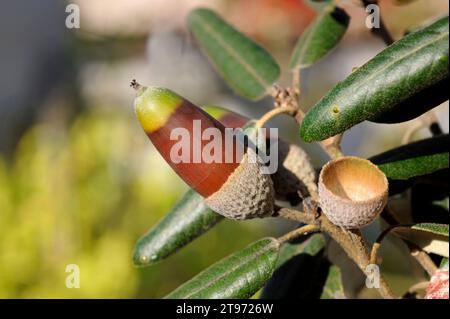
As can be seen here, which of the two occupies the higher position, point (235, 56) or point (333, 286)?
point (235, 56)

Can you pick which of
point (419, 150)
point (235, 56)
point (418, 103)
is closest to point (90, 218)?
point (235, 56)

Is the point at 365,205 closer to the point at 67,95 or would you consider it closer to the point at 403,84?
the point at 403,84

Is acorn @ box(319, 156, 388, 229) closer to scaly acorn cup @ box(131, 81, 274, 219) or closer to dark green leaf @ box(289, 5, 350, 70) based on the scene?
scaly acorn cup @ box(131, 81, 274, 219)

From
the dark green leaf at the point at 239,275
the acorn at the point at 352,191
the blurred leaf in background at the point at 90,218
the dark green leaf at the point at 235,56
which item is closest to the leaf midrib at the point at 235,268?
the dark green leaf at the point at 239,275

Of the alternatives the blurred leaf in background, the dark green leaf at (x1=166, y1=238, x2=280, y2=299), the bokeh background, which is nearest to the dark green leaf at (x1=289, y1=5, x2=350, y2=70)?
the bokeh background

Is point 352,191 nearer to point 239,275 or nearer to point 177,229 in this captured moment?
point 239,275
